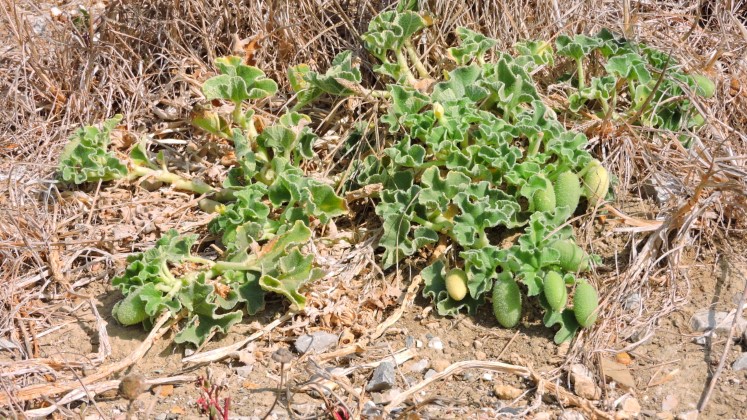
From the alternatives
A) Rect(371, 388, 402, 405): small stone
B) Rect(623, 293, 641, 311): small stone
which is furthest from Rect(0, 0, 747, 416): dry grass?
Rect(371, 388, 402, 405): small stone

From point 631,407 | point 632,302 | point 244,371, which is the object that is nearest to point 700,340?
point 632,302

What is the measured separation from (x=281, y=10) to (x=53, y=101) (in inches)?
43.2

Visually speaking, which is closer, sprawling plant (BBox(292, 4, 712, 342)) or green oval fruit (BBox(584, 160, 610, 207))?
sprawling plant (BBox(292, 4, 712, 342))

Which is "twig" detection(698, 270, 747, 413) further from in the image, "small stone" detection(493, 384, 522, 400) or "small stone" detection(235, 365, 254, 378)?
"small stone" detection(235, 365, 254, 378)

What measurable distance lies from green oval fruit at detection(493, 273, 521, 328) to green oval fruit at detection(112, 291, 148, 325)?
3.83 ft

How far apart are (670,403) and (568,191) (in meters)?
0.81

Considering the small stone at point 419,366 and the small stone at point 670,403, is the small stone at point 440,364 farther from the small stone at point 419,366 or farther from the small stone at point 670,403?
the small stone at point 670,403

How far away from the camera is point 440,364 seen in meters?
2.76

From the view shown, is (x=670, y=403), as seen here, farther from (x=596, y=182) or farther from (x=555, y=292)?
(x=596, y=182)

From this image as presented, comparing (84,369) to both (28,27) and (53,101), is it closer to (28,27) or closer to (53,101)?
(53,101)

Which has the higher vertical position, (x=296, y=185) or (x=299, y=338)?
(x=296, y=185)

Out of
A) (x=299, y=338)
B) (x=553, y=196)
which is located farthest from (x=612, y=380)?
(x=299, y=338)

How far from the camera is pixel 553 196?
117 inches

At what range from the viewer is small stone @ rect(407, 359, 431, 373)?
9.02ft
